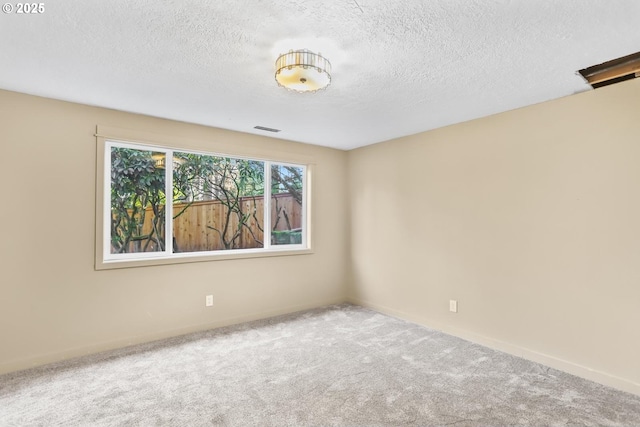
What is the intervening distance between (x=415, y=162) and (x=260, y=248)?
2.16m

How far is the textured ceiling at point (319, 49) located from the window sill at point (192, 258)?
142 centimetres

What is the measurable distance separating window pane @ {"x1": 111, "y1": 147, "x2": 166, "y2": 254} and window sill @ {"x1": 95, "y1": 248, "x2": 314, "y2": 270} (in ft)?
0.58

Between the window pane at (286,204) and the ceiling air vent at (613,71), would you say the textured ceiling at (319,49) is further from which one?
the window pane at (286,204)

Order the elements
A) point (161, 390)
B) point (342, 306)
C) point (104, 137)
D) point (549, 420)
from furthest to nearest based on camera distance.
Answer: point (342, 306), point (104, 137), point (161, 390), point (549, 420)

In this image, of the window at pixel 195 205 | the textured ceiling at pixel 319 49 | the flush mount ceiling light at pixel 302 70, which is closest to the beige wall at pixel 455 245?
the window at pixel 195 205

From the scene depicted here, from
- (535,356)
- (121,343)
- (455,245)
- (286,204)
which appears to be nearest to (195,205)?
(286,204)

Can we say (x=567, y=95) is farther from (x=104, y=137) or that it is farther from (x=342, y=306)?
(x=104, y=137)

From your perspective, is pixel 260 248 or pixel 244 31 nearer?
pixel 244 31

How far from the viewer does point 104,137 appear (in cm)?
295

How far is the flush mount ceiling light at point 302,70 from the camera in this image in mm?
1888

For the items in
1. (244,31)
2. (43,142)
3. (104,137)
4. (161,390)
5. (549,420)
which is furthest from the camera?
(104,137)

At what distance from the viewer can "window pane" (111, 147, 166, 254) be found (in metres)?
3.14

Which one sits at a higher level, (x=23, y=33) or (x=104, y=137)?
(x=23, y=33)

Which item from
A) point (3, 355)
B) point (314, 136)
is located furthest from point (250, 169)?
point (3, 355)
